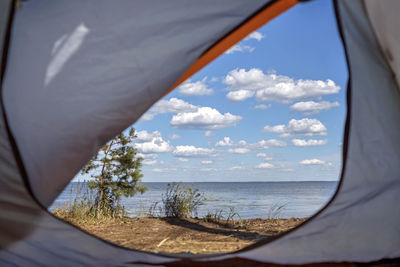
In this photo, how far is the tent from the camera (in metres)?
1.69

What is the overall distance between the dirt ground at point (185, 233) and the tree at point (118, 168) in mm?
747

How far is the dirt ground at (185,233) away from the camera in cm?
299

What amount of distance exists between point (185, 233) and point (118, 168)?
2072 mm

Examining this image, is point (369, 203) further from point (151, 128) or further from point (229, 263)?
point (151, 128)

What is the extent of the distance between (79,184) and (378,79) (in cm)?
378

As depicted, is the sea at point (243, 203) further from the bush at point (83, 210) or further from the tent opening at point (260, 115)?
the tent opening at point (260, 115)

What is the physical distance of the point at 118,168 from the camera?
5.50 metres

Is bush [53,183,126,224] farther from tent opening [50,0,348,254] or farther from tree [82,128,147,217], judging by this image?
tent opening [50,0,348,254]

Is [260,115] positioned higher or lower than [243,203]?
higher

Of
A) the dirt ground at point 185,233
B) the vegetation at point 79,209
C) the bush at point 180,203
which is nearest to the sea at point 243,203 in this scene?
the vegetation at point 79,209

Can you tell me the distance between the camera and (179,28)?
5.82 ft

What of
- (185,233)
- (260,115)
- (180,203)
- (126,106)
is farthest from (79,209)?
(260,115)

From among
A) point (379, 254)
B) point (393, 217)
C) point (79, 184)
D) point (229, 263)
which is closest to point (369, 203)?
point (393, 217)

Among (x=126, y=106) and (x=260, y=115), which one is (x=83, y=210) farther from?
(x=260, y=115)
